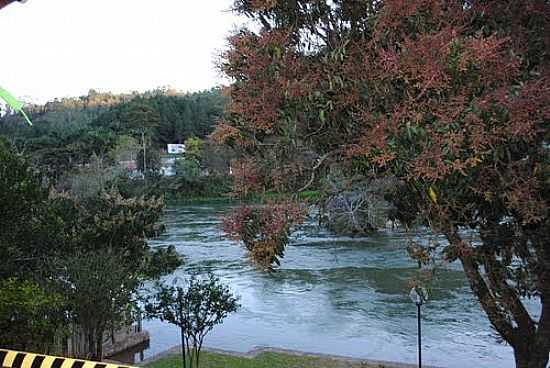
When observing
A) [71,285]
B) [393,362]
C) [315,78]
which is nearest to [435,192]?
[315,78]

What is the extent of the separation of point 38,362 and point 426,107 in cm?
254

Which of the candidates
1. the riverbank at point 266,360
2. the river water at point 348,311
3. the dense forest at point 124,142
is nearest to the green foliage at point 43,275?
the riverbank at point 266,360

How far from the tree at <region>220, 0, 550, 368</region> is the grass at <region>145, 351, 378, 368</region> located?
4160 mm

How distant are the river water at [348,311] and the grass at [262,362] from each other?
89cm

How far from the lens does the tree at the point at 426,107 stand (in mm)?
3314

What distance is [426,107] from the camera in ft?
11.1

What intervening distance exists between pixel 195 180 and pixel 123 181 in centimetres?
506

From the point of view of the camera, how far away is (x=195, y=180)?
3453 centimetres

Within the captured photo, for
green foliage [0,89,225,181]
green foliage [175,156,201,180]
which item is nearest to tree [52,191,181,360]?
green foliage [0,89,225,181]

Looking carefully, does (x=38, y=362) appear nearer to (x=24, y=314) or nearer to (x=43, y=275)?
(x=24, y=314)

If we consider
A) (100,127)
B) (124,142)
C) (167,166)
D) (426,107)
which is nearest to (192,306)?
(426,107)

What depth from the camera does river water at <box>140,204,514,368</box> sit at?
33.1 ft

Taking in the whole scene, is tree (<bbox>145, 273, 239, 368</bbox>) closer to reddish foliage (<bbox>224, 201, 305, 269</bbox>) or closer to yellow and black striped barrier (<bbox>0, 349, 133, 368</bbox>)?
reddish foliage (<bbox>224, 201, 305, 269</bbox>)

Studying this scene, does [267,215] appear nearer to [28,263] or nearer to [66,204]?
[28,263]
